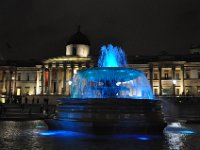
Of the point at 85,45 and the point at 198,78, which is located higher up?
the point at 85,45

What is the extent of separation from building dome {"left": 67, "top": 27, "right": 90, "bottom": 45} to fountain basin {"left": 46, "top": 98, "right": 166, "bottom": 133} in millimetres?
57256

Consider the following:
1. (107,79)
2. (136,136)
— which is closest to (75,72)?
(107,79)

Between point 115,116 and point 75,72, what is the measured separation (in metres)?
49.5

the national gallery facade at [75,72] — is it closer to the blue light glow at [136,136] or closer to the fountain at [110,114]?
the fountain at [110,114]

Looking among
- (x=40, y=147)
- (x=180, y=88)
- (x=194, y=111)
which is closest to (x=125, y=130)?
(x=40, y=147)

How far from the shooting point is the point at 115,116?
462 inches

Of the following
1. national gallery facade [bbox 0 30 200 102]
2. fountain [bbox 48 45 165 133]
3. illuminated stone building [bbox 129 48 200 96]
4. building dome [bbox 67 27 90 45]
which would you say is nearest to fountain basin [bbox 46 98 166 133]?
fountain [bbox 48 45 165 133]

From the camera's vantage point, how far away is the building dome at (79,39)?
68938mm

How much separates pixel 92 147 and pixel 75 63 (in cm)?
5663

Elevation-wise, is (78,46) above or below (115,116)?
above

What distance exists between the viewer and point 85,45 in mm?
69062

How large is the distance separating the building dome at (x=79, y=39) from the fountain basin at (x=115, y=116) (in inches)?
2254

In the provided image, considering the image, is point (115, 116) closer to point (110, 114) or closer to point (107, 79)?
point (110, 114)

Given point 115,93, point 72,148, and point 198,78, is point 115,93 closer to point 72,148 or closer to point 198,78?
point 72,148
